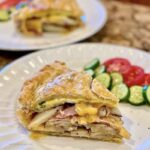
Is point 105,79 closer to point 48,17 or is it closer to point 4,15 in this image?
point 48,17

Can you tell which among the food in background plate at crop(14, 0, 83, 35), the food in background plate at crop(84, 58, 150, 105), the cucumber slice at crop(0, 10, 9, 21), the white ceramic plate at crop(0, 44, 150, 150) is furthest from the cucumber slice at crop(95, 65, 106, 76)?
the cucumber slice at crop(0, 10, 9, 21)

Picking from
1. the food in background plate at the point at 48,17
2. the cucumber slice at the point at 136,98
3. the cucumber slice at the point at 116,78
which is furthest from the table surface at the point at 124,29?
the cucumber slice at the point at 136,98

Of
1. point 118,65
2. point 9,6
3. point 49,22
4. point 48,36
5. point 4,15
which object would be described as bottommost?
point 118,65

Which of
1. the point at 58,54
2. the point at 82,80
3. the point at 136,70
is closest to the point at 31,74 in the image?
the point at 58,54

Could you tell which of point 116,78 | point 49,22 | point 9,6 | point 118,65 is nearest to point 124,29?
point 49,22

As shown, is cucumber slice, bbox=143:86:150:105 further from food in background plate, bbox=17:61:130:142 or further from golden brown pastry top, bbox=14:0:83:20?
golden brown pastry top, bbox=14:0:83:20

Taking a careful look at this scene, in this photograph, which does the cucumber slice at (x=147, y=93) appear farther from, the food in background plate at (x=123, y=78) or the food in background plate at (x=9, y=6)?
the food in background plate at (x=9, y=6)
